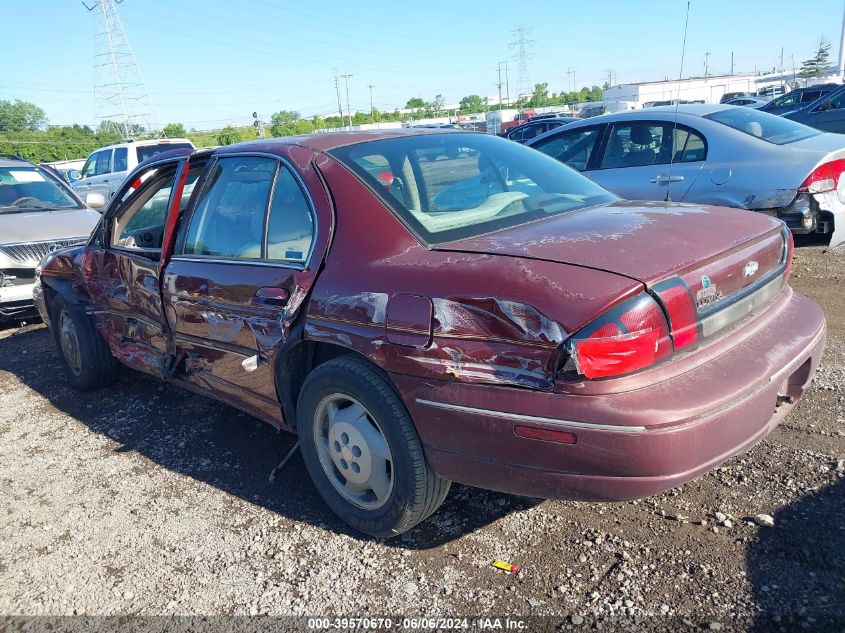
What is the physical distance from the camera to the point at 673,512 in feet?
9.36

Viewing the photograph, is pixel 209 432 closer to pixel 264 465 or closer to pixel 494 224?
pixel 264 465

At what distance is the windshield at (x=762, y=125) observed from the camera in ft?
19.5

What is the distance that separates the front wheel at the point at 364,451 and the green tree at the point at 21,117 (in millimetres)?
83376

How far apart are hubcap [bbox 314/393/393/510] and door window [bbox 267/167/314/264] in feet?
2.22

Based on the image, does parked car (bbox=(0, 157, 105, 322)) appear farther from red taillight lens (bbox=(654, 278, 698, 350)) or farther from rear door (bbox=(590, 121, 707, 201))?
red taillight lens (bbox=(654, 278, 698, 350))

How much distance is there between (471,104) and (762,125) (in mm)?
Answer: 94079

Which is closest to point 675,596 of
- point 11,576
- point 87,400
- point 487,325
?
point 487,325

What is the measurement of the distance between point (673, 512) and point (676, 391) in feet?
3.06

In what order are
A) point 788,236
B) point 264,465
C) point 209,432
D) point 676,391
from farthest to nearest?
point 209,432 < point 264,465 < point 788,236 < point 676,391

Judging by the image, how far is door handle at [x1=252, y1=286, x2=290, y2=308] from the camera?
9.69 ft

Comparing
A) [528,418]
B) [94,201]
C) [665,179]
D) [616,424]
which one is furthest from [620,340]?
[94,201]

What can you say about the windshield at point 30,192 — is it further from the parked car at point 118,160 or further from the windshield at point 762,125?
the windshield at point 762,125

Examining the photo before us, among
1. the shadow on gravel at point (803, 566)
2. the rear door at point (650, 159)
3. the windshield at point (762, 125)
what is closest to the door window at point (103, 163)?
the rear door at point (650, 159)

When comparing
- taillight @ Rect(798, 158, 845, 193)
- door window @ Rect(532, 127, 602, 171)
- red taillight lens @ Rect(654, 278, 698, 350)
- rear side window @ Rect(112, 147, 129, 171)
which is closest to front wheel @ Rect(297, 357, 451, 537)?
red taillight lens @ Rect(654, 278, 698, 350)
